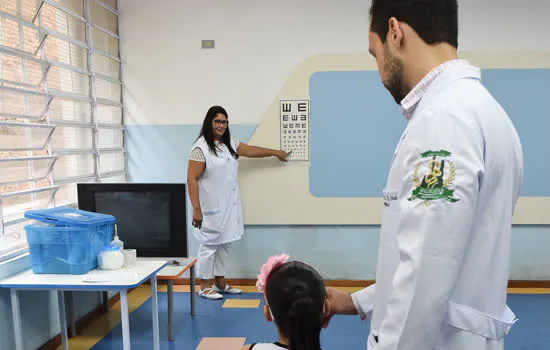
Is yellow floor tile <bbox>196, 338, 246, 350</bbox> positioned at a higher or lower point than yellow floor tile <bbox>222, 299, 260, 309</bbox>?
higher

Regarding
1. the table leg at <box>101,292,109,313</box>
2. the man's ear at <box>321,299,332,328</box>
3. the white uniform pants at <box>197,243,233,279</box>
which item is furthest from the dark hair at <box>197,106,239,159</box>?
the man's ear at <box>321,299,332,328</box>

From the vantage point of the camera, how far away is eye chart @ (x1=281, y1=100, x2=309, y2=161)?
3824 mm

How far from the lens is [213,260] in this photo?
365 centimetres

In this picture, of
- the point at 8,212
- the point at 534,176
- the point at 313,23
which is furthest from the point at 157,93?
the point at 534,176

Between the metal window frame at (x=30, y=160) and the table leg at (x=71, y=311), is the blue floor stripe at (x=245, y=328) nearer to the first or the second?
the table leg at (x=71, y=311)

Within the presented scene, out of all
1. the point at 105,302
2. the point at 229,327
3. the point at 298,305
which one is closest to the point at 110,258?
the point at 229,327

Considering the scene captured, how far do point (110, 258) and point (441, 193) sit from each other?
206cm

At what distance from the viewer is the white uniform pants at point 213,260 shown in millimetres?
3629

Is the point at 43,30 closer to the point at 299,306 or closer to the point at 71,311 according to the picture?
the point at 71,311

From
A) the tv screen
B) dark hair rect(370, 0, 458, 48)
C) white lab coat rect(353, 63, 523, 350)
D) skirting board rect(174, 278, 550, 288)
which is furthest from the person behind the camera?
skirting board rect(174, 278, 550, 288)

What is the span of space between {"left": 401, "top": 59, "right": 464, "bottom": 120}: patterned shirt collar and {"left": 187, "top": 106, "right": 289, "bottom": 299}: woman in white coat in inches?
107

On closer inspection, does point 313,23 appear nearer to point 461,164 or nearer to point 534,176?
point 534,176

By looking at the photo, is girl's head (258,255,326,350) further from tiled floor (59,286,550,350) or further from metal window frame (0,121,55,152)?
metal window frame (0,121,55,152)

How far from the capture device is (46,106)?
9.22 ft
